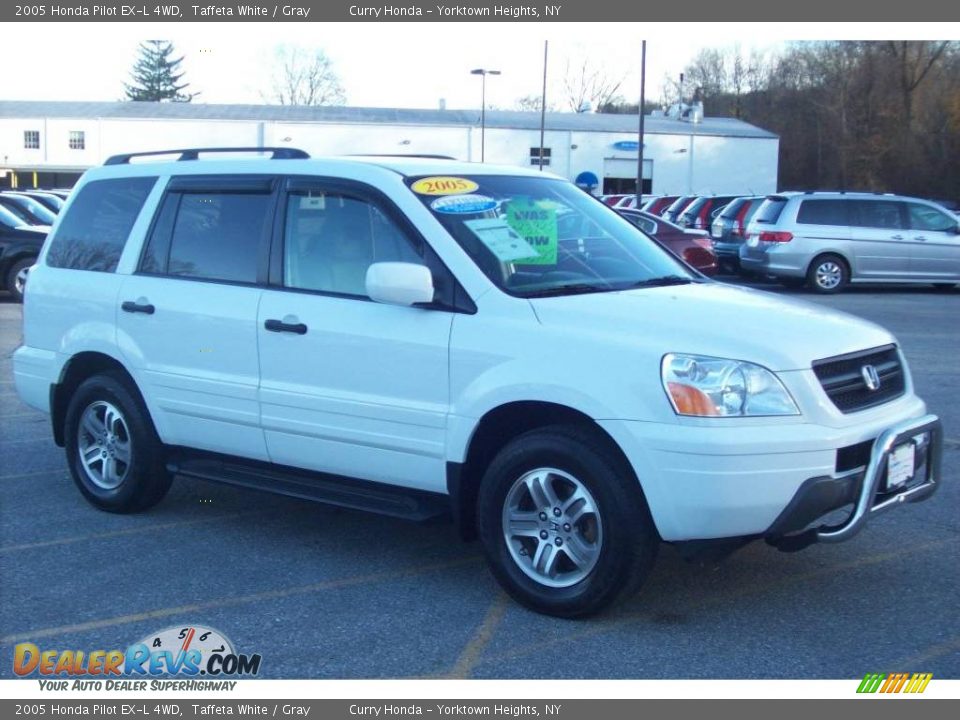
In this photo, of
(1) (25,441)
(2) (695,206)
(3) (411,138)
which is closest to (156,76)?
(3) (411,138)

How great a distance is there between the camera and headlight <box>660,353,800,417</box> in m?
4.23

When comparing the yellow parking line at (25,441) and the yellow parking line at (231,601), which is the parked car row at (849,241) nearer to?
the yellow parking line at (25,441)

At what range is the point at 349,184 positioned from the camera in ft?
17.6

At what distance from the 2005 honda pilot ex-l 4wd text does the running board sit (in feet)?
0.04

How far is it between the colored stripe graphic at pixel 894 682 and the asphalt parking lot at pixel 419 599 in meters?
0.06

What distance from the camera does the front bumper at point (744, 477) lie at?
4160mm

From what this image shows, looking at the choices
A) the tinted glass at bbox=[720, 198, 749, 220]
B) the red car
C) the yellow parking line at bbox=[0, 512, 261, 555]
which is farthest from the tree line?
the yellow parking line at bbox=[0, 512, 261, 555]

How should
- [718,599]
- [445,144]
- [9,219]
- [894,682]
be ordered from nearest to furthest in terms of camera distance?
[894,682] → [718,599] → [9,219] → [445,144]

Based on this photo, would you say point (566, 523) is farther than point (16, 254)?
No

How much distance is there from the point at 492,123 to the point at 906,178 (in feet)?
66.7

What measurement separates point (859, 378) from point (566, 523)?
4.38 feet

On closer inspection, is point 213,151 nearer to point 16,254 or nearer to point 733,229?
point 16,254

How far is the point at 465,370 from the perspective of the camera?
4.75 metres

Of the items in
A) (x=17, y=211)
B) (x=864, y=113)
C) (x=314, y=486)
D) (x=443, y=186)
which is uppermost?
(x=864, y=113)
